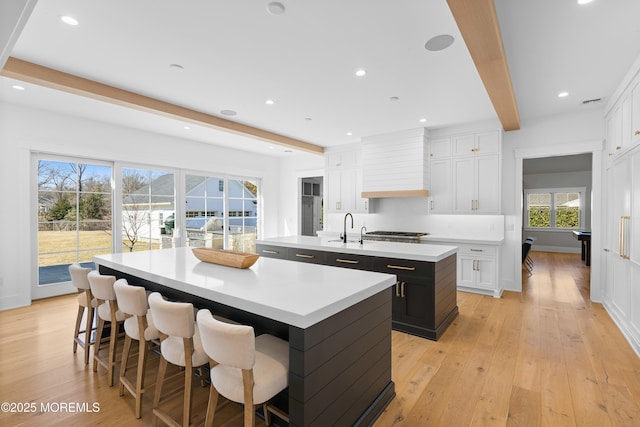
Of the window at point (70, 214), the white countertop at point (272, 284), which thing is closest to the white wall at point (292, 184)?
the window at point (70, 214)

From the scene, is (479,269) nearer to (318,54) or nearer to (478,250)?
(478,250)

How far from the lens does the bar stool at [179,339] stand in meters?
1.59

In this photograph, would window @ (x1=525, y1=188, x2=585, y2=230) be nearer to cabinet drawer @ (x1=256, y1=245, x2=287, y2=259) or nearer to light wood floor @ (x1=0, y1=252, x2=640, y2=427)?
light wood floor @ (x1=0, y1=252, x2=640, y2=427)

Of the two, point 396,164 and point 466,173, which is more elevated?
point 396,164

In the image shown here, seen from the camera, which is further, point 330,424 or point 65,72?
point 65,72

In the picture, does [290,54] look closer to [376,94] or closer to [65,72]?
[376,94]

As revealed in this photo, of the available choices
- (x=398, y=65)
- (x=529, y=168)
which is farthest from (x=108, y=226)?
(x=529, y=168)

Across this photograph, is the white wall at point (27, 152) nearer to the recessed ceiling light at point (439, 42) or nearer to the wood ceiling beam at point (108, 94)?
the wood ceiling beam at point (108, 94)

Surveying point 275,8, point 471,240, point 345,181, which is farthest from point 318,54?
point 345,181

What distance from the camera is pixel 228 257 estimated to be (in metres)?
2.40

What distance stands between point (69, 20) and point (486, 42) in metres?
3.17

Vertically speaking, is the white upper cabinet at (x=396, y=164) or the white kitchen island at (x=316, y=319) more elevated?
the white upper cabinet at (x=396, y=164)

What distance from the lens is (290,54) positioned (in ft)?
9.07

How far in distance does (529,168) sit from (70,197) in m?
11.4
